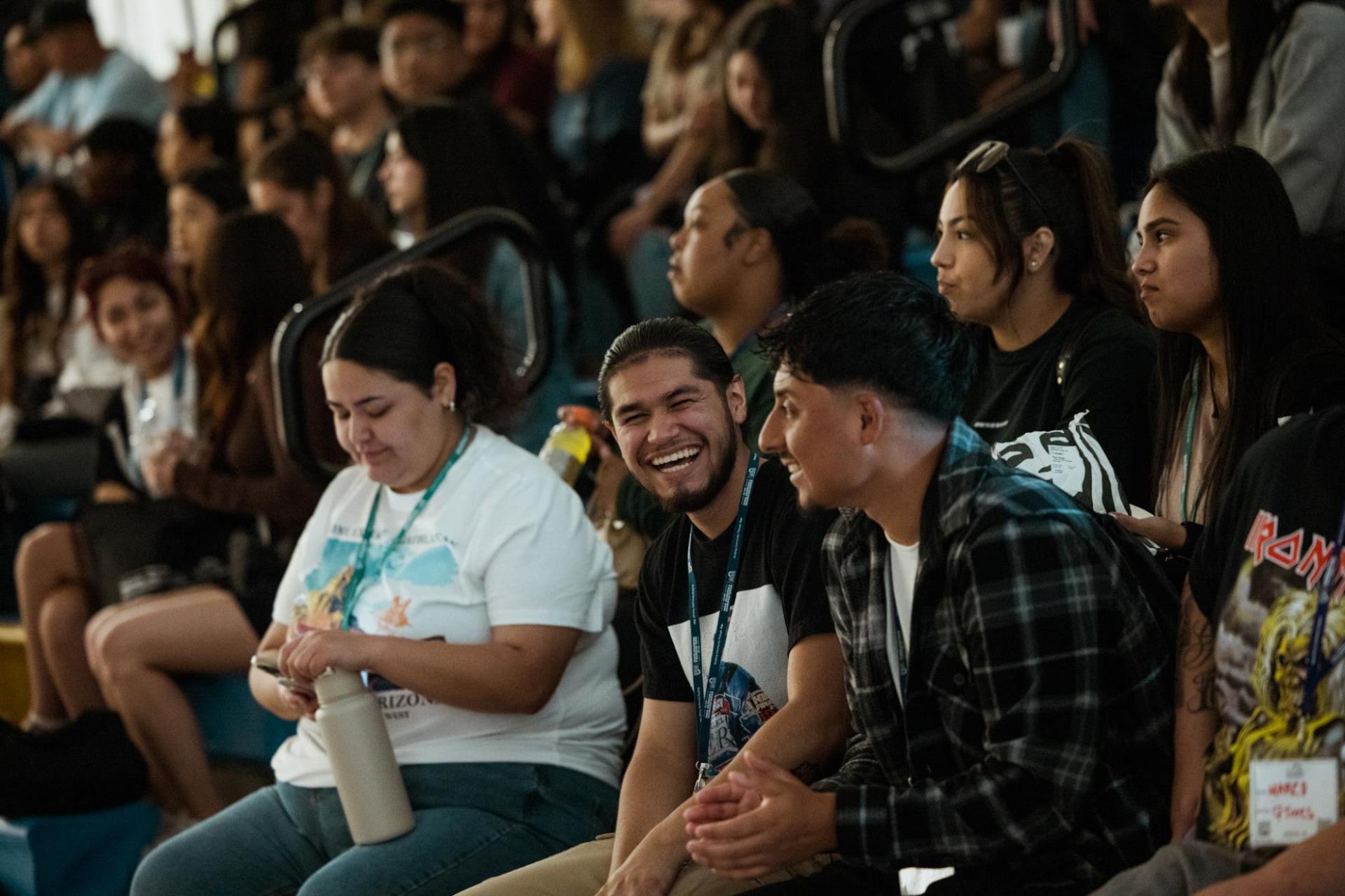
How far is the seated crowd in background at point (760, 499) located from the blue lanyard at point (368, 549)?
10 millimetres

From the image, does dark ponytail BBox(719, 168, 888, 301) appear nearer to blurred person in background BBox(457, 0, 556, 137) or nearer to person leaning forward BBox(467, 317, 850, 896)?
person leaning forward BBox(467, 317, 850, 896)

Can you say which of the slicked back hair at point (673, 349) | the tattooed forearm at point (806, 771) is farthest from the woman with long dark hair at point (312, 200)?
the tattooed forearm at point (806, 771)

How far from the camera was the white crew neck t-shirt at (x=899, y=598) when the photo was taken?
193 cm

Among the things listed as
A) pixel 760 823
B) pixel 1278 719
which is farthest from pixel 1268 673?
pixel 760 823

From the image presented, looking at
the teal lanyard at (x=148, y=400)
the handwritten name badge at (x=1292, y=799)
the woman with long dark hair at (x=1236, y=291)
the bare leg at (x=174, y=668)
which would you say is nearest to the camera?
the handwritten name badge at (x=1292, y=799)

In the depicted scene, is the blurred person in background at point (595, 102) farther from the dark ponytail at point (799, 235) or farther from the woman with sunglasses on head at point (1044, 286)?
the woman with sunglasses on head at point (1044, 286)

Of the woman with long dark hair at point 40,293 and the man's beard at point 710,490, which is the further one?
the woman with long dark hair at point 40,293

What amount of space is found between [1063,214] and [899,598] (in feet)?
3.27

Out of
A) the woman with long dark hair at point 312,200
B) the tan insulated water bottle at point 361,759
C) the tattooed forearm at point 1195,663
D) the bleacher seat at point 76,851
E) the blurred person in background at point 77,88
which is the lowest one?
the bleacher seat at point 76,851

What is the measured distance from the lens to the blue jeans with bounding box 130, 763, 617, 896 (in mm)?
2512

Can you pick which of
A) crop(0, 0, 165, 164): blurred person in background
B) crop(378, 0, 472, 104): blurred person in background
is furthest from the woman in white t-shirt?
crop(0, 0, 165, 164): blurred person in background

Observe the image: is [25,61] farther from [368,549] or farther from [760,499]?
[760,499]

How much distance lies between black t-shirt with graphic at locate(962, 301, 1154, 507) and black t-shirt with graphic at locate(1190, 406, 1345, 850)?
2.34 ft

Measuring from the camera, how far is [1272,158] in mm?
3043
